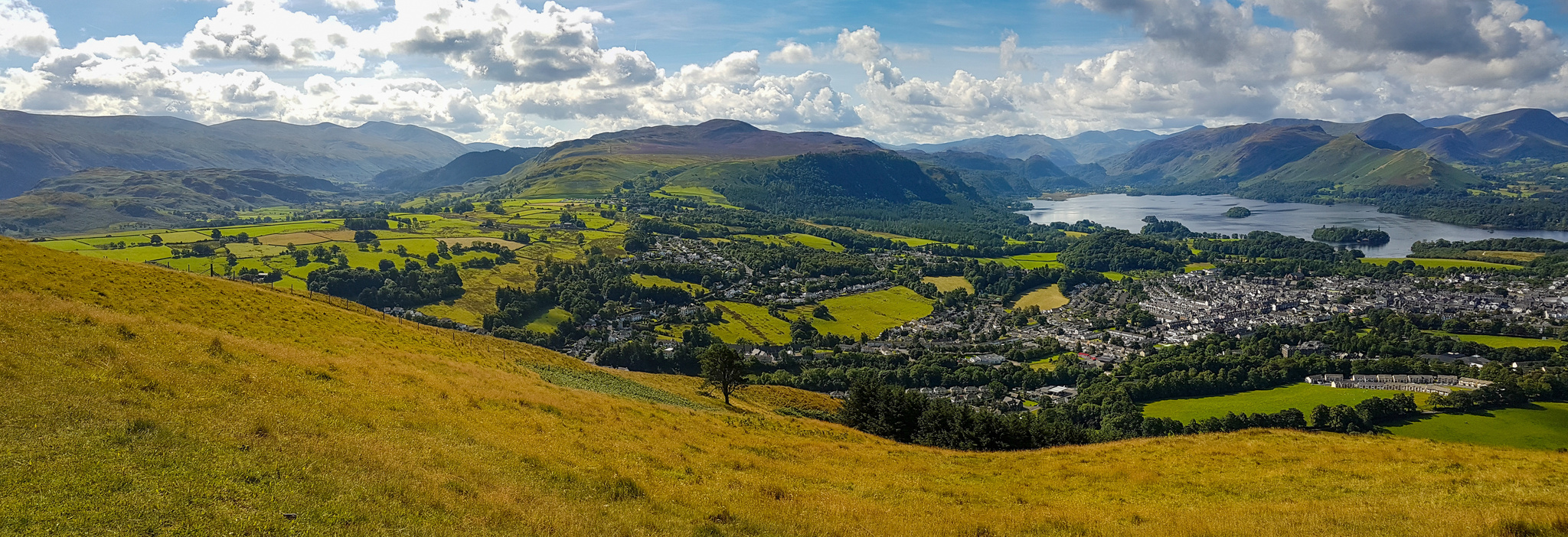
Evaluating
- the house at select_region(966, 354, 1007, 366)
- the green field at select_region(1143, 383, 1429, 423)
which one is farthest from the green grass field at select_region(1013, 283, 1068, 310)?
the green field at select_region(1143, 383, 1429, 423)

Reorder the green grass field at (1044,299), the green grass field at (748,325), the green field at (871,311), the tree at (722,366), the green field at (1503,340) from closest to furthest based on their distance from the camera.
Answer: the tree at (722,366)
the green field at (1503,340)
the green grass field at (748,325)
the green field at (871,311)
the green grass field at (1044,299)

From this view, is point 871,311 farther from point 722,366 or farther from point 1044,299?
point 722,366

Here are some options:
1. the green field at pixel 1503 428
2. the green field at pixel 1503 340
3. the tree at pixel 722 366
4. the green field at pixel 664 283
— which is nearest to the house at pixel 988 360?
the green field at pixel 1503 428

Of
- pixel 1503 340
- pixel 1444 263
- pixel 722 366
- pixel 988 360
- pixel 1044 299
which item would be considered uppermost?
pixel 1444 263

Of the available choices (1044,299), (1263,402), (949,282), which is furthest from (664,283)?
(1263,402)

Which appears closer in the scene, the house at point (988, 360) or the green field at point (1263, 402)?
the green field at point (1263, 402)

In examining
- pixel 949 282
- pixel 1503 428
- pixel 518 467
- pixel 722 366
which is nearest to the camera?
pixel 518 467

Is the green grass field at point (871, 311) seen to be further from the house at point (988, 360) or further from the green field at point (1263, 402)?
the green field at point (1263, 402)
